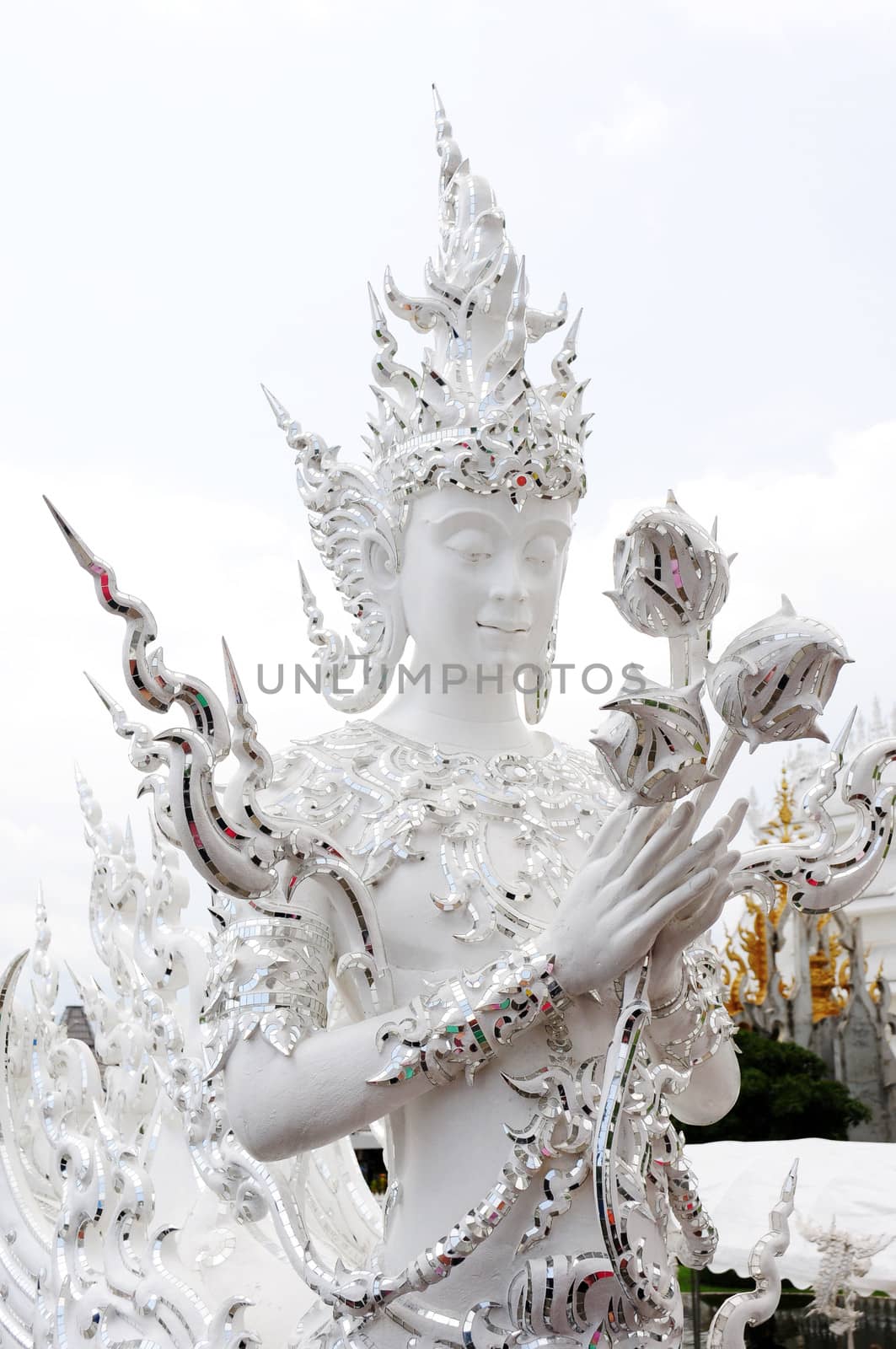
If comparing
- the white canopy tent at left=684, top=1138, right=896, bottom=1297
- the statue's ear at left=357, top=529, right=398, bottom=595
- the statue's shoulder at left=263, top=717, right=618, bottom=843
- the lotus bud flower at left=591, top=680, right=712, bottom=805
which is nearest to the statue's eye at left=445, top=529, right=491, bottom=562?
the statue's ear at left=357, top=529, right=398, bottom=595

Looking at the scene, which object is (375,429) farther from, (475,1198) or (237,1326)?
(237,1326)

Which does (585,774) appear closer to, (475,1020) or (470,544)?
(470,544)

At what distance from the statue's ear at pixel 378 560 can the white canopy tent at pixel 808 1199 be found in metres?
4.41

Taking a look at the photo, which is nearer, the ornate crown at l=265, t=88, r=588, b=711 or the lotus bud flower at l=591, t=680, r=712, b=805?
the lotus bud flower at l=591, t=680, r=712, b=805

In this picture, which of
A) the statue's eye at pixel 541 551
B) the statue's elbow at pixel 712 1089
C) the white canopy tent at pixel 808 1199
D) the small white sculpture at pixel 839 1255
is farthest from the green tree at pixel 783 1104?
the statue's eye at pixel 541 551

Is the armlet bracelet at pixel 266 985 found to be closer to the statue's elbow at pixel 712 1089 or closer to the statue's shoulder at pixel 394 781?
the statue's shoulder at pixel 394 781

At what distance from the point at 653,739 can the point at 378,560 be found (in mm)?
962

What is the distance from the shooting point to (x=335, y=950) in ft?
7.29

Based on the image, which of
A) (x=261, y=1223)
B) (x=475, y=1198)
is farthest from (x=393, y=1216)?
(x=261, y=1223)

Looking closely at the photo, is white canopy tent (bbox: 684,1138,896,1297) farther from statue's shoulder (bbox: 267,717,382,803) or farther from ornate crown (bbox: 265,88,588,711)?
ornate crown (bbox: 265,88,588,711)

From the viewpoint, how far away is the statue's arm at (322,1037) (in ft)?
6.38

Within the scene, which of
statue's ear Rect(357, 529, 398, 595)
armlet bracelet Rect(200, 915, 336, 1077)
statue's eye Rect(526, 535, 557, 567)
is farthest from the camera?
statue's ear Rect(357, 529, 398, 595)

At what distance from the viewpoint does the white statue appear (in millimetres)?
1894

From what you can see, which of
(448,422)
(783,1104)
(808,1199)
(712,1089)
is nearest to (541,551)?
(448,422)
